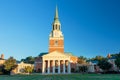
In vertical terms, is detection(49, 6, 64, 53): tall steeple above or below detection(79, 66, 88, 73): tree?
above

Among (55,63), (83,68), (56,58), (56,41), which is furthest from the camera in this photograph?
(83,68)

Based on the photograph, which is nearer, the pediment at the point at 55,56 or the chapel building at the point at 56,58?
the chapel building at the point at 56,58

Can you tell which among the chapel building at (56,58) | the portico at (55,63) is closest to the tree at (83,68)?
the chapel building at (56,58)

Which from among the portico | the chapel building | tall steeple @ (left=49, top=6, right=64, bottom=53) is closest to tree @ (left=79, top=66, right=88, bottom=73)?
the chapel building

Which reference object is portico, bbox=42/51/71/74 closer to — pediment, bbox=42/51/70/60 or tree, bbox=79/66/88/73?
pediment, bbox=42/51/70/60

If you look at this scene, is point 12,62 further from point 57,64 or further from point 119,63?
point 119,63

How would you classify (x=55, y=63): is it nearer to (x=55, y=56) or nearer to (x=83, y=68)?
(x=55, y=56)

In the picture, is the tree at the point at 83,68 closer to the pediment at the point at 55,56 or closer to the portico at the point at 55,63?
the portico at the point at 55,63

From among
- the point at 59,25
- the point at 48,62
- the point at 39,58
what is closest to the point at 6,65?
the point at 48,62

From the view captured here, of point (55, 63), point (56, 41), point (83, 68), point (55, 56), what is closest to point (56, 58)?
point (55, 56)

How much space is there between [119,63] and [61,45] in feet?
101

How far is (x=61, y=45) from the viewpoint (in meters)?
103

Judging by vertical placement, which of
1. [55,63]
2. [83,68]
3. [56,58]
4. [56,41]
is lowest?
[83,68]

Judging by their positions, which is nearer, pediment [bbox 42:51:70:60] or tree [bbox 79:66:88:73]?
pediment [bbox 42:51:70:60]
